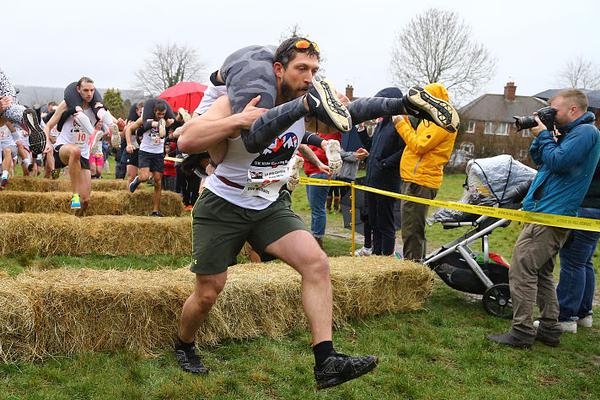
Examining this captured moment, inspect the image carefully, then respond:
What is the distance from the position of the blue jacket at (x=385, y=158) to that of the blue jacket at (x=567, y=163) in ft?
8.17

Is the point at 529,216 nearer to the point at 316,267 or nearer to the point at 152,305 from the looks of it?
the point at 316,267

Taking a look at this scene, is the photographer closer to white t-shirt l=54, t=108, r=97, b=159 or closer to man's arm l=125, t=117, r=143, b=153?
white t-shirt l=54, t=108, r=97, b=159

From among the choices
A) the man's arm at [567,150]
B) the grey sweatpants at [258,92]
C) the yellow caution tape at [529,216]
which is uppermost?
the grey sweatpants at [258,92]

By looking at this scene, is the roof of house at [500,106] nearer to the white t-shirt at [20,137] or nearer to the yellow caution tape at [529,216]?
the white t-shirt at [20,137]

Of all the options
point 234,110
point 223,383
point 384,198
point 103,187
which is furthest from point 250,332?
point 103,187

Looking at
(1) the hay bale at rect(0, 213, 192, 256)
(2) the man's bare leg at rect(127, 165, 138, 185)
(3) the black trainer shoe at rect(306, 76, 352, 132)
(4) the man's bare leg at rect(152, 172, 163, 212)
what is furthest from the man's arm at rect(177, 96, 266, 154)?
(2) the man's bare leg at rect(127, 165, 138, 185)

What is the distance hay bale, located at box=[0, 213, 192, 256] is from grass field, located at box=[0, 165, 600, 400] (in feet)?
12.1

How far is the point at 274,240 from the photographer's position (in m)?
3.69

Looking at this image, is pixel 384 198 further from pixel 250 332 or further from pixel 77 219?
pixel 77 219

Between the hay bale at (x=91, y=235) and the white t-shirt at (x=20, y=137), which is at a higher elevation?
the white t-shirt at (x=20, y=137)

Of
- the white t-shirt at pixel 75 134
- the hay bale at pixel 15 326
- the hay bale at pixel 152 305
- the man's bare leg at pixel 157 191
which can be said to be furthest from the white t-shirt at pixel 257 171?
the man's bare leg at pixel 157 191

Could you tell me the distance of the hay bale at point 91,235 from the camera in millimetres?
7504

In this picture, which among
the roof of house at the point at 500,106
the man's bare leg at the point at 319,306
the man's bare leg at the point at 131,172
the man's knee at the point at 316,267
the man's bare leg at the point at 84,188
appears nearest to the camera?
the man's bare leg at the point at 319,306

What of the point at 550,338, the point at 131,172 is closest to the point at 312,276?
the point at 550,338
